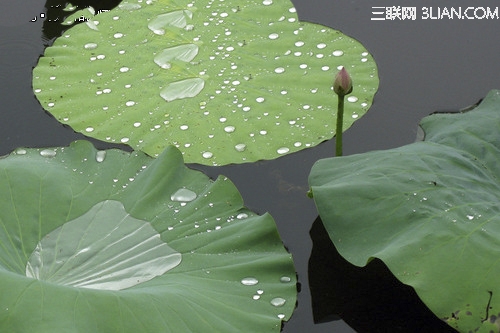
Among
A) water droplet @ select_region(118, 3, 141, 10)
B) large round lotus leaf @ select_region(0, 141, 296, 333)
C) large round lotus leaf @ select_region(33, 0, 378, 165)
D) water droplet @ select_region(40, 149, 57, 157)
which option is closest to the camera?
large round lotus leaf @ select_region(0, 141, 296, 333)

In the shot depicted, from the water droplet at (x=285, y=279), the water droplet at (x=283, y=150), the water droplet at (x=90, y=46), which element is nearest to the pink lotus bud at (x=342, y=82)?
the water droplet at (x=283, y=150)

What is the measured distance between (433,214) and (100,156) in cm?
85

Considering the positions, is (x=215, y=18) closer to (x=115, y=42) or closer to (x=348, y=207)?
(x=115, y=42)

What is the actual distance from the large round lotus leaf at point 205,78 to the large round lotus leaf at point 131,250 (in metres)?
0.24

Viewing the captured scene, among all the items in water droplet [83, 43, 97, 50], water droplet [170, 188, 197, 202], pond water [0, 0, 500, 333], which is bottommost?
pond water [0, 0, 500, 333]

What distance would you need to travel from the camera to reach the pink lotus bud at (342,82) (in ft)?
5.97

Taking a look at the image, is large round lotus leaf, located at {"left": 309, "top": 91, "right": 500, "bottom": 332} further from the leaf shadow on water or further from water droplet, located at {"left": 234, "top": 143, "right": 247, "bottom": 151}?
water droplet, located at {"left": 234, "top": 143, "right": 247, "bottom": 151}

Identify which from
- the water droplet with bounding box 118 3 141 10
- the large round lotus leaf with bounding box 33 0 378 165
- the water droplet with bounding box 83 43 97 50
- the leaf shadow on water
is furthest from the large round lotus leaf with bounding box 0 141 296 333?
the water droplet with bounding box 118 3 141 10

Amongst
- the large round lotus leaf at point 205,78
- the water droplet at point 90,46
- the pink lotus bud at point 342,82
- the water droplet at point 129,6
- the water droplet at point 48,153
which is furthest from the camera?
the water droplet at point 129,6

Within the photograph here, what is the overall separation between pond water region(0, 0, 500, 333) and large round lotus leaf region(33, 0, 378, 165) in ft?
0.18

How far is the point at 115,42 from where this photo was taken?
2.48 meters

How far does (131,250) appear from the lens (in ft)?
5.35

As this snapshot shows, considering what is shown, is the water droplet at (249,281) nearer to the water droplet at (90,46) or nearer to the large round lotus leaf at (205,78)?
the large round lotus leaf at (205,78)

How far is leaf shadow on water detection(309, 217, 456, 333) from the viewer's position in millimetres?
1665
